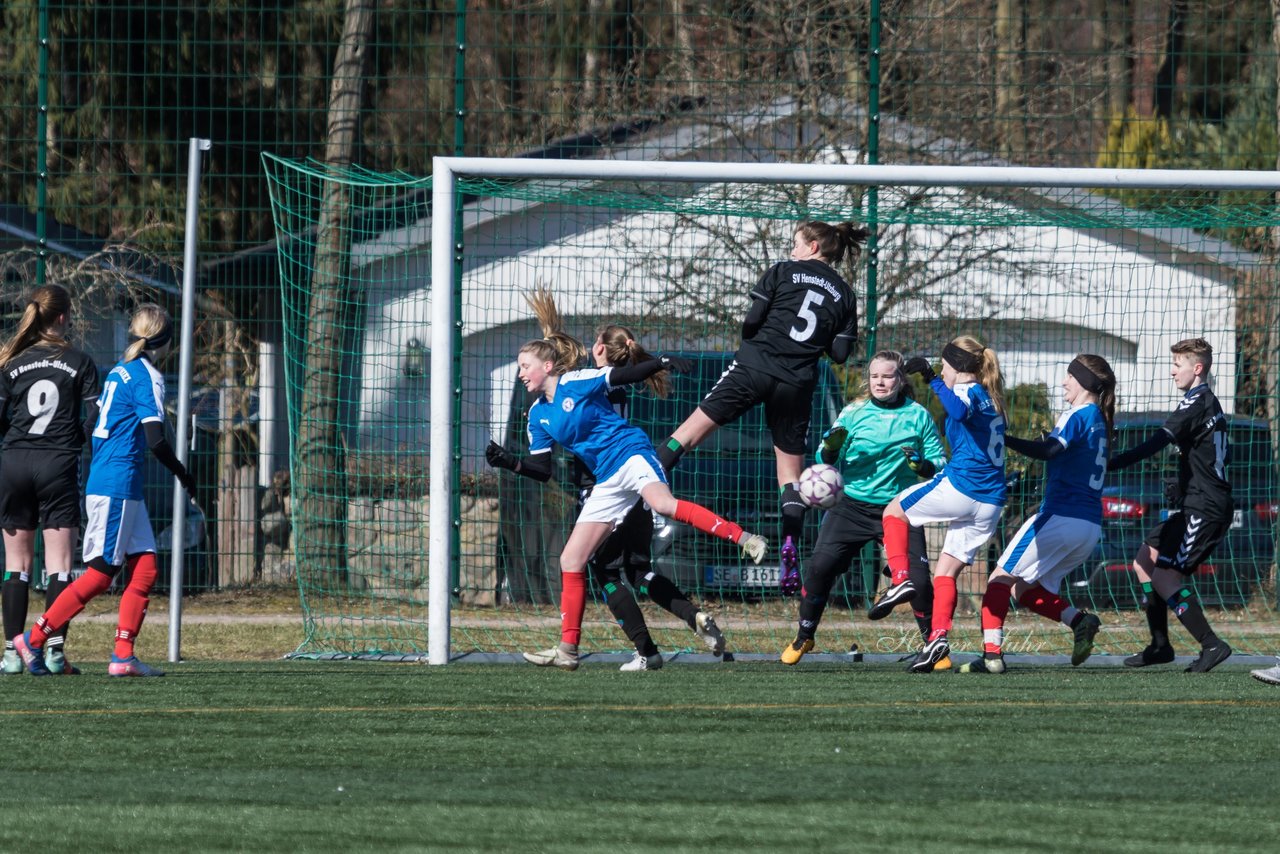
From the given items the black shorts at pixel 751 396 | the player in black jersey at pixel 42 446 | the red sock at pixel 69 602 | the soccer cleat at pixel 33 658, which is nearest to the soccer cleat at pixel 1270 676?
the black shorts at pixel 751 396

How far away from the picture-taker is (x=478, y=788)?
4.97 metres

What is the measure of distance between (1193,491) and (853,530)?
1651 millimetres

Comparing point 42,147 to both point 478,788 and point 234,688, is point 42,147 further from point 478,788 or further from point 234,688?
point 478,788

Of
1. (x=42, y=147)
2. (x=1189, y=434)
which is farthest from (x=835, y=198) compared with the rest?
(x=42, y=147)

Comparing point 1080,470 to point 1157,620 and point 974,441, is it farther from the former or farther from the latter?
point 1157,620

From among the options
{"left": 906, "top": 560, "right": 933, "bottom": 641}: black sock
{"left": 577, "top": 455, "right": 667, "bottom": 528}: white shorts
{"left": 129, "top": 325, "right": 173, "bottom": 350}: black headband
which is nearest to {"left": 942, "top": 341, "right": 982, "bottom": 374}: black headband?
{"left": 906, "top": 560, "right": 933, "bottom": 641}: black sock

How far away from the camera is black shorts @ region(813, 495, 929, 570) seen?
28.5ft

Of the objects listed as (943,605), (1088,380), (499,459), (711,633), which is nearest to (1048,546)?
(943,605)

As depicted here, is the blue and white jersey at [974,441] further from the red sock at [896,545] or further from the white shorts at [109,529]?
the white shorts at [109,529]

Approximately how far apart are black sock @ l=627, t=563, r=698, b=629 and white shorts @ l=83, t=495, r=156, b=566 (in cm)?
240

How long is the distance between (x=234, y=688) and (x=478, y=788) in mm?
2723

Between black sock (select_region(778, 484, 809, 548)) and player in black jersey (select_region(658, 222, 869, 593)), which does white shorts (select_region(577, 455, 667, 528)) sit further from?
black sock (select_region(778, 484, 809, 548))

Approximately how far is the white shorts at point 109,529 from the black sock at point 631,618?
2.26 meters

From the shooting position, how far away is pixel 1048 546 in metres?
8.27
